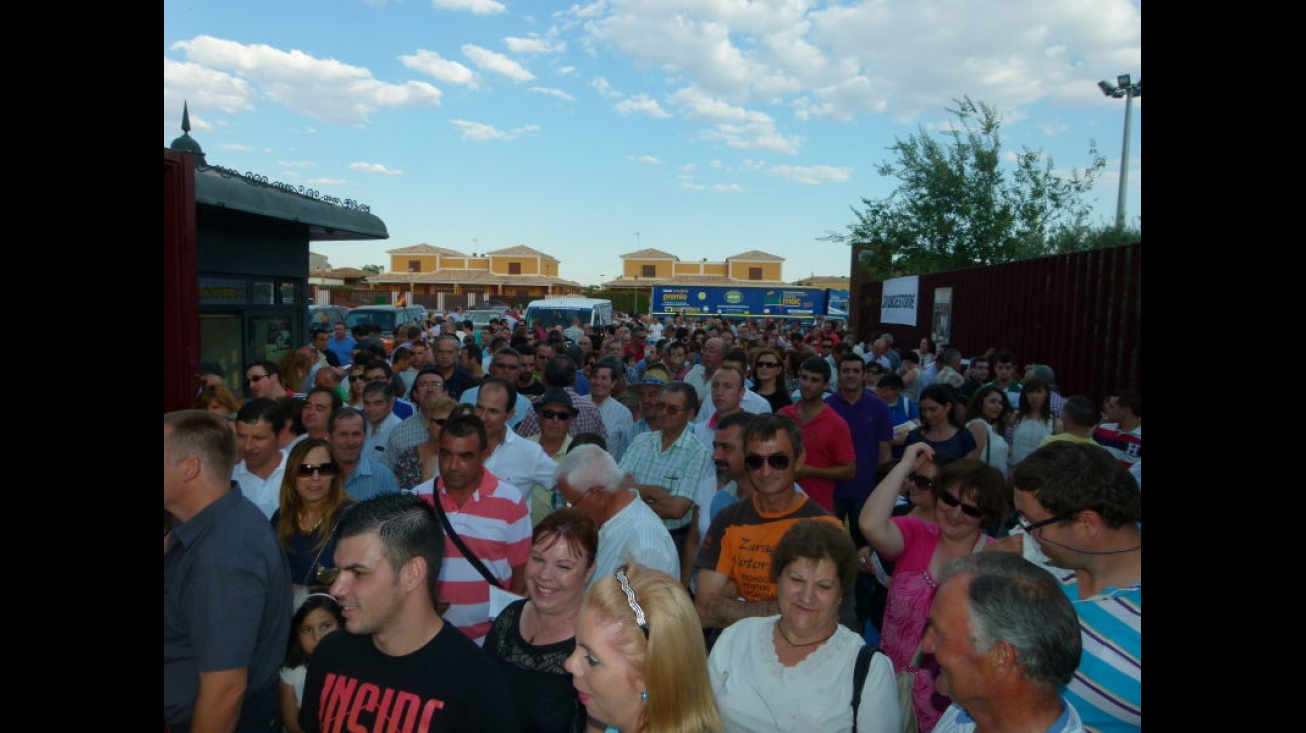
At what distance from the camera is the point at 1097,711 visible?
7.52 feet

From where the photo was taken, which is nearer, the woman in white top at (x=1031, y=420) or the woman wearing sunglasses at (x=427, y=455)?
the woman wearing sunglasses at (x=427, y=455)

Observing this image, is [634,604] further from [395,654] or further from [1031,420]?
[1031,420]

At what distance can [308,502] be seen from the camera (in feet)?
12.7

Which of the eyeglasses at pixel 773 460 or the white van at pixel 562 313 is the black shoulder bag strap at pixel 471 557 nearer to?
→ the eyeglasses at pixel 773 460

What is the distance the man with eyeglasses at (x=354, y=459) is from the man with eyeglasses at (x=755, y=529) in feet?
7.26

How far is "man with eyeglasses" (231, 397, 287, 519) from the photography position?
4523mm

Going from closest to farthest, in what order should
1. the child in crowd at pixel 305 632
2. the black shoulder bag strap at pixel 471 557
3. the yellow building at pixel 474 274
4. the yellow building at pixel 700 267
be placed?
the child in crowd at pixel 305 632
the black shoulder bag strap at pixel 471 557
the yellow building at pixel 474 274
the yellow building at pixel 700 267

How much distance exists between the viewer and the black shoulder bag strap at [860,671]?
2.63 metres

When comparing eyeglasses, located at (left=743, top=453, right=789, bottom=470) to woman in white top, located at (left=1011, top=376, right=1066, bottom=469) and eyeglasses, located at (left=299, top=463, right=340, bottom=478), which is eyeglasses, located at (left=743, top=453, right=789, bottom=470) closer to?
eyeglasses, located at (left=299, top=463, right=340, bottom=478)

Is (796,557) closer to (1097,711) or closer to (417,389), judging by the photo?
(1097,711)

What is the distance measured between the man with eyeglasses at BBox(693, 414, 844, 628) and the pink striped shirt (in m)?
0.86

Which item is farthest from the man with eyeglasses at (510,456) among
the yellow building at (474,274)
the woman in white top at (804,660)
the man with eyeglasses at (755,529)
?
the yellow building at (474,274)

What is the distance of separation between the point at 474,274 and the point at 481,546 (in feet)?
217
